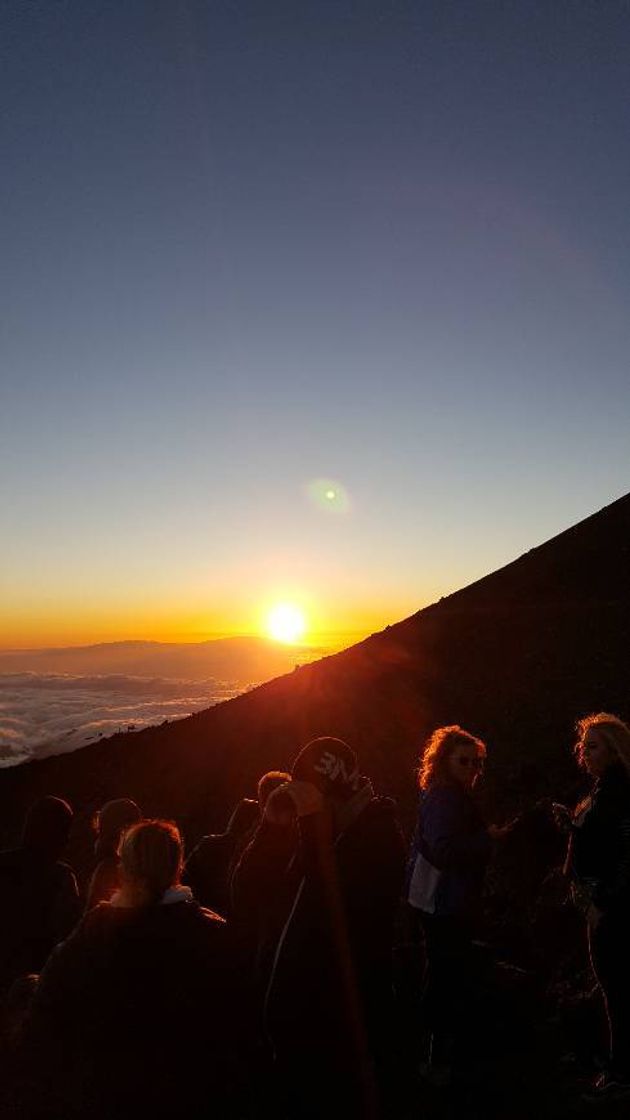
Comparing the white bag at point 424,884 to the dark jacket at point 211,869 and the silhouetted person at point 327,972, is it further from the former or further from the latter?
the silhouetted person at point 327,972

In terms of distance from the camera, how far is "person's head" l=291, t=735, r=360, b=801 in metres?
3.62

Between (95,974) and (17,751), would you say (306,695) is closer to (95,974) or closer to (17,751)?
(95,974)

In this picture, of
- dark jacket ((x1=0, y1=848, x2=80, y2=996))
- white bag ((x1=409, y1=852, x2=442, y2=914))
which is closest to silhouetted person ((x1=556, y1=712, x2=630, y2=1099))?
white bag ((x1=409, y1=852, x2=442, y2=914))

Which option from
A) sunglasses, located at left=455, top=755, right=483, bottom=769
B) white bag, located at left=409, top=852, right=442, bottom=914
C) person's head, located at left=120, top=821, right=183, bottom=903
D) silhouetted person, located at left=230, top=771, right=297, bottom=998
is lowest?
white bag, located at left=409, top=852, right=442, bottom=914

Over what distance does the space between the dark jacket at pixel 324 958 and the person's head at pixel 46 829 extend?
66.0 inches

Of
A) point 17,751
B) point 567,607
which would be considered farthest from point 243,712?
point 17,751

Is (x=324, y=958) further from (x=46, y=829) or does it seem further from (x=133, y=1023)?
(x=46, y=829)

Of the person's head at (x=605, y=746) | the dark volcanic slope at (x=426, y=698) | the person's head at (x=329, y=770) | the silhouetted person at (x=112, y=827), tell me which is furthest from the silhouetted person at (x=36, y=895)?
the dark volcanic slope at (x=426, y=698)

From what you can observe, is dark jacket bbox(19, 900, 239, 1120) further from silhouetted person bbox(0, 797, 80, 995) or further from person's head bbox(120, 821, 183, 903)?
silhouetted person bbox(0, 797, 80, 995)

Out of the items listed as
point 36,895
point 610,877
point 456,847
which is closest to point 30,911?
point 36,895

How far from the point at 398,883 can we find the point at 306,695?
17324 mm

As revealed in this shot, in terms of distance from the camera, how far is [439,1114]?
17.2 ft

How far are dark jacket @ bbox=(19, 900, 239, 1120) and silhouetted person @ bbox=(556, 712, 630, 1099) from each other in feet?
9.62

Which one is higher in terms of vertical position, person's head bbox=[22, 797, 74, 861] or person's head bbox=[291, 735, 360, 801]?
person's head bbox=[291, 735, 360, 801]
